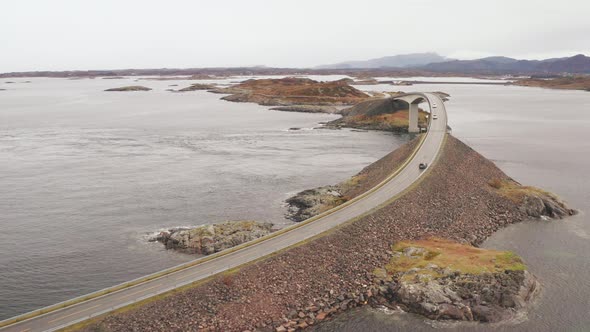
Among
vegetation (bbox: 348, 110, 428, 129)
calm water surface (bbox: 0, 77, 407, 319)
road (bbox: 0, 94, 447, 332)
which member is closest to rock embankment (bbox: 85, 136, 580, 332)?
road (bbox: 0, 94, 447, 332)

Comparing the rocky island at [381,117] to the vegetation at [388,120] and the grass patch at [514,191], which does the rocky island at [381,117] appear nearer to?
the vegetation at [388,120]

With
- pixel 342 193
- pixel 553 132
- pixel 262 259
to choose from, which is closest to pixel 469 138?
pixel 553 132

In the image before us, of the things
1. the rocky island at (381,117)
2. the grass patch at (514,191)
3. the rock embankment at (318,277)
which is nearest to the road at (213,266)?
the rock embankment at (318,277)

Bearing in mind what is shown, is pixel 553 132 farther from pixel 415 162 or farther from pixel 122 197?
pixel 122 197

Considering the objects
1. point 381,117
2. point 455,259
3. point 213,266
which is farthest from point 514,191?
point 381,117

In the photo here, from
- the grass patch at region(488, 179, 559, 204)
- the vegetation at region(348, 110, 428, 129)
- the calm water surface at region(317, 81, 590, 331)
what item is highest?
the vegetation at region(348, 110, 428, 129)

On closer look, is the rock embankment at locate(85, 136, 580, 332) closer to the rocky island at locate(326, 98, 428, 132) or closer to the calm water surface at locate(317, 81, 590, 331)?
the calm water surface at locate(317, 81, 590, 331)
